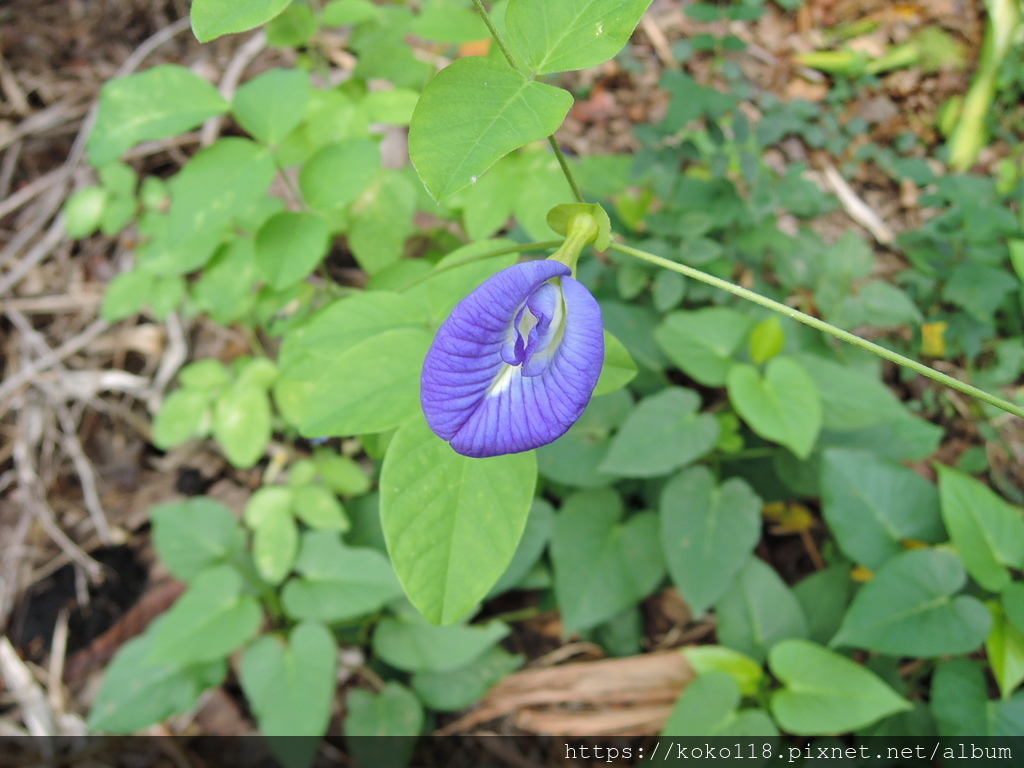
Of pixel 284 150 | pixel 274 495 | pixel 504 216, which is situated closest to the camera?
pixel 504 216

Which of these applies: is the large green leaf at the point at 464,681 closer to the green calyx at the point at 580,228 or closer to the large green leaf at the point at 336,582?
the large green leaf at the point at 336,582

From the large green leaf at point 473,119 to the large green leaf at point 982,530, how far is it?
4.36ft

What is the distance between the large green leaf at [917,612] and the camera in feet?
4.40

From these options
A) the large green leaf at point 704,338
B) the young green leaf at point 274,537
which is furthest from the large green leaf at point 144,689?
the large green leaf at point 704,338

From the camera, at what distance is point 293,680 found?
5.01ft

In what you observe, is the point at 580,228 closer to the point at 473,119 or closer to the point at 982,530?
the point at 473,119

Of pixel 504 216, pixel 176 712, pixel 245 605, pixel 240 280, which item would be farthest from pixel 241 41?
pixel 176 712

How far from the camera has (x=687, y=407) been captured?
5.10ft

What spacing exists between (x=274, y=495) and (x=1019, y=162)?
9.36 ft

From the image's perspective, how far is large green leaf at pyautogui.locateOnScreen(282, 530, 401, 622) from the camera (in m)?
1.57

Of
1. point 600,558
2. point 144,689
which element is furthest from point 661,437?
point 144,689

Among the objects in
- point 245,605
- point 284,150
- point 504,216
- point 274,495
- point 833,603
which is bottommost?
point 833,603

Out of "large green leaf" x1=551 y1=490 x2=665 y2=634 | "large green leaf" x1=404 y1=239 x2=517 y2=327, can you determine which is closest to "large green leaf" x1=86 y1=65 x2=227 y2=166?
"large green leaf" x1=404 y1=239 x2=517 y2=327

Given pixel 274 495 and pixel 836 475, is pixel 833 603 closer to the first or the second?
pixel 836 475
